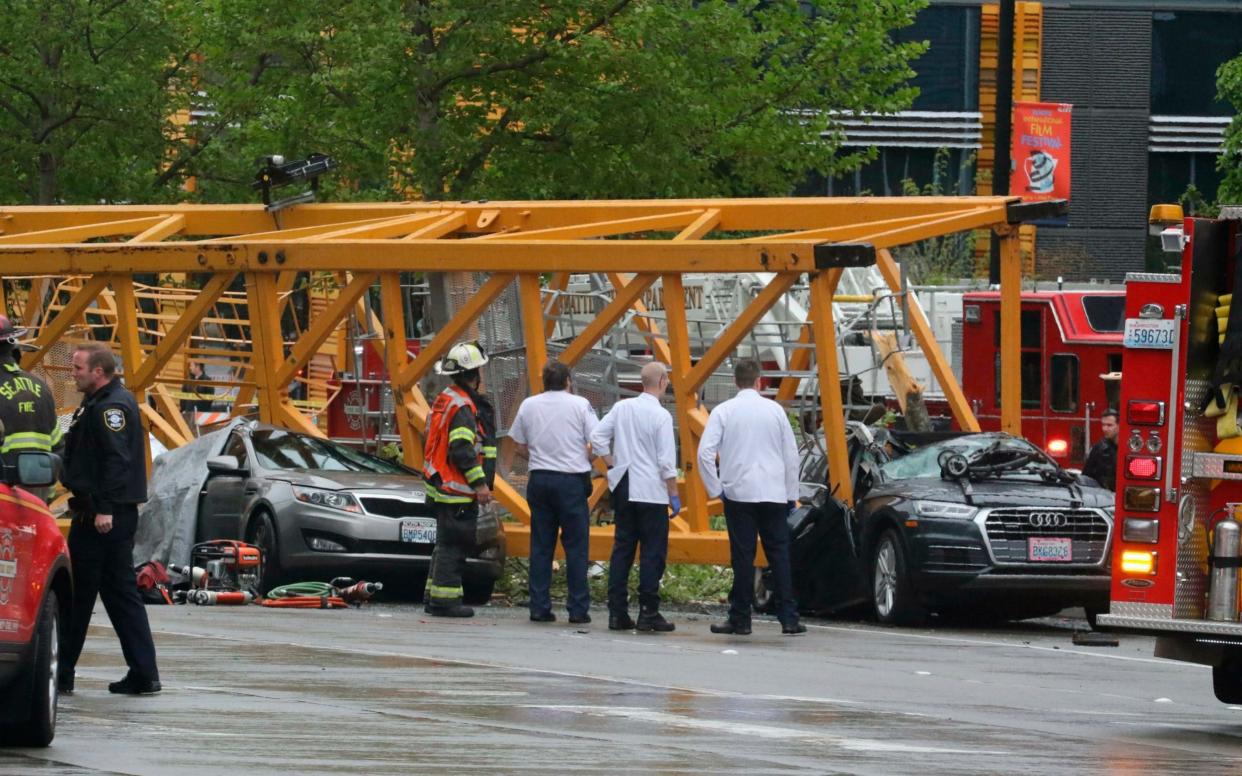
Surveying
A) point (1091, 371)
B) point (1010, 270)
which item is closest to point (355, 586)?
point (1010, 270)

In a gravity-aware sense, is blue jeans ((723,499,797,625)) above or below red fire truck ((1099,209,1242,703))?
below

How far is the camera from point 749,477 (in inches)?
594

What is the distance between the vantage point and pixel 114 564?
10.7 meters

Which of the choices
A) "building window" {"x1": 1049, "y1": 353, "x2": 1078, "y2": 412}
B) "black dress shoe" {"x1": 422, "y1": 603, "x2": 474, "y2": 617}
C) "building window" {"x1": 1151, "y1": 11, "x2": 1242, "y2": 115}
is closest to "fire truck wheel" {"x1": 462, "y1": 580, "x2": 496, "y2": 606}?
"black dress shoe" {"x1": 422, "y1": 603, "x2": 474, "y2": 617}

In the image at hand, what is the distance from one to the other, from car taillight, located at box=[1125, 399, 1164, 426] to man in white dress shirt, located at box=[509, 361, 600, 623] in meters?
5.51

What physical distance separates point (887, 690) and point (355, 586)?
615 centimetres

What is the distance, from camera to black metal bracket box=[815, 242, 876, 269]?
16.3m

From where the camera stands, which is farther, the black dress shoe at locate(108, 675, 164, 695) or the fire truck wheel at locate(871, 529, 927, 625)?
the fire truck wheel at locate(871, 529, 927, 625)

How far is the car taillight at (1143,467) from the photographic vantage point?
35.6ft

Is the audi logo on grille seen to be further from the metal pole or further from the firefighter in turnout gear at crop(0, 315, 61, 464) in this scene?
the metal pole

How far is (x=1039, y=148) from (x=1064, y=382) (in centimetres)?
326

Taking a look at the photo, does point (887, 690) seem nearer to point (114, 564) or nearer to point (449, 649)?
point (449, 649)

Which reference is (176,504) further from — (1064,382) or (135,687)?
(1064,382)

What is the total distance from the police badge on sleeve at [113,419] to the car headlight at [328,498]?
6.70 meters
